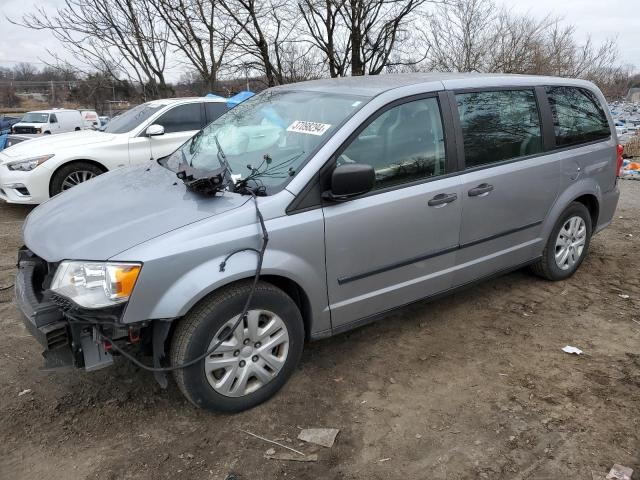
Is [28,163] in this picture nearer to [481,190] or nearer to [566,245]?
[481,190]

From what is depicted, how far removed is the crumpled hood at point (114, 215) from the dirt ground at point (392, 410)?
0.95 metres

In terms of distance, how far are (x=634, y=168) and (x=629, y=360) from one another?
26.3 feet

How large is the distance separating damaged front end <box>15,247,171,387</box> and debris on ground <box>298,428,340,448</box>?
786mm

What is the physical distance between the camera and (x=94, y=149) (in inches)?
276

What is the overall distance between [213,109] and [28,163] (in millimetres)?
2818

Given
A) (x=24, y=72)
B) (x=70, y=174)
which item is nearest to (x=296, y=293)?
(x=70, y=174)

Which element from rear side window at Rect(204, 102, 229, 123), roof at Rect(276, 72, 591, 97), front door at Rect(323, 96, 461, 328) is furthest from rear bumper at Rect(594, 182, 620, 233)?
rear side window at Rect(204, 102, 229, 123)

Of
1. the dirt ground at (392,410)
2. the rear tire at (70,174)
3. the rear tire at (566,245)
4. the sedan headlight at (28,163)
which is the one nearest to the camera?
the dirt ground at (392,410)

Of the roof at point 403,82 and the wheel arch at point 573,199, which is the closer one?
the roof at point 403,82

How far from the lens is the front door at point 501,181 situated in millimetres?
3516

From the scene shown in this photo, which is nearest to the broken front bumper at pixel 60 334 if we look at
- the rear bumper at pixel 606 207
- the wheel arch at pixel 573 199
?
the wheel arch at pixel 573 199

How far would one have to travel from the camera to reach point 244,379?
278 cm

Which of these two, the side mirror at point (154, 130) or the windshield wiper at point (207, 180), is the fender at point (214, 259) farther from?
the side mirror at point (154, 130)

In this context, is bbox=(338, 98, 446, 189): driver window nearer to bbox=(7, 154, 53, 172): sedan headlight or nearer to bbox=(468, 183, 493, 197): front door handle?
bbox=(468, 183, 493, 197): front door handle
